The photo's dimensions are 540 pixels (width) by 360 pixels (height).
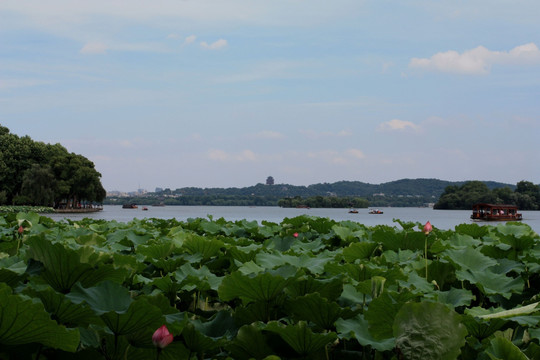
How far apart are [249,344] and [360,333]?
342mm

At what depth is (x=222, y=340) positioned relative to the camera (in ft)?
4.90

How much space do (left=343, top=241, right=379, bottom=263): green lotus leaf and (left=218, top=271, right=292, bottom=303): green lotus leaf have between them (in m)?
1.27

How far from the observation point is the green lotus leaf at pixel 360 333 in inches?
58.0

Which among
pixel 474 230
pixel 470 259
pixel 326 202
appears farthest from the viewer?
pixel 326 202

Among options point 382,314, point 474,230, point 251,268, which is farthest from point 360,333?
point 474,230

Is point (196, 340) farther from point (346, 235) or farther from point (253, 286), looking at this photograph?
point (346, 235)

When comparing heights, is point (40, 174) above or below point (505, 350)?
above

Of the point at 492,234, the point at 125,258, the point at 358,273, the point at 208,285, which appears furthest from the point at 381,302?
the point at 492,234

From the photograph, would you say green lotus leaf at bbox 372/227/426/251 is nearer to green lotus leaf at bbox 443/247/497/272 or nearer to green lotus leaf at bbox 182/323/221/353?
green lotus leaf at bbox 443/247/497/272

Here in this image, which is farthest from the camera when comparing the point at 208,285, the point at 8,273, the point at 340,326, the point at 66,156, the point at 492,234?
the point at 66,156

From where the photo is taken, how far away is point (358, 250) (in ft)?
9.86

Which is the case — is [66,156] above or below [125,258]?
above

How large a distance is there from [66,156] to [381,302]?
231ft

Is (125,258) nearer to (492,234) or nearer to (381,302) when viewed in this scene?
(381,302)
